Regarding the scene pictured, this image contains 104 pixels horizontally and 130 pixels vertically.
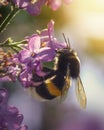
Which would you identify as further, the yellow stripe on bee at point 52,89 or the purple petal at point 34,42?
the yellow stripe on bee at point 52,89

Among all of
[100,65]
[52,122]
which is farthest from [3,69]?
[100,65]

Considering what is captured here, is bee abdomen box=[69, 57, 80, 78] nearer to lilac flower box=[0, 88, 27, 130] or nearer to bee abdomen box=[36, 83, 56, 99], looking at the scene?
bee abdomen box=[36, 83, 56, 99]

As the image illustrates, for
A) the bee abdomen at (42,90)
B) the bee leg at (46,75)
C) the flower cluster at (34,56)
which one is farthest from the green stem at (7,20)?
the bee abdomen at (42,90)

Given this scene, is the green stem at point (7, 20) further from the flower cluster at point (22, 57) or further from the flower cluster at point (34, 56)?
the flower cluster at point (34, 56)

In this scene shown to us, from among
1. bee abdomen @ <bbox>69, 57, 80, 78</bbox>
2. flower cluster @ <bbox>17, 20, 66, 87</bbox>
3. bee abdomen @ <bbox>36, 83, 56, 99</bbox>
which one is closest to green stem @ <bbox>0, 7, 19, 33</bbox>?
flower cluster @ <bbox>17, 20, 66, 87</bbox>

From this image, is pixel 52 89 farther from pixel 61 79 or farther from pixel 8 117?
pixel 8 117

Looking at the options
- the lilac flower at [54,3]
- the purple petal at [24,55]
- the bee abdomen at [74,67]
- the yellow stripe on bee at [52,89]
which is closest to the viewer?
the purple petal at [24,55]

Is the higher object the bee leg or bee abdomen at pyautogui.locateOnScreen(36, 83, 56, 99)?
the bee leg
